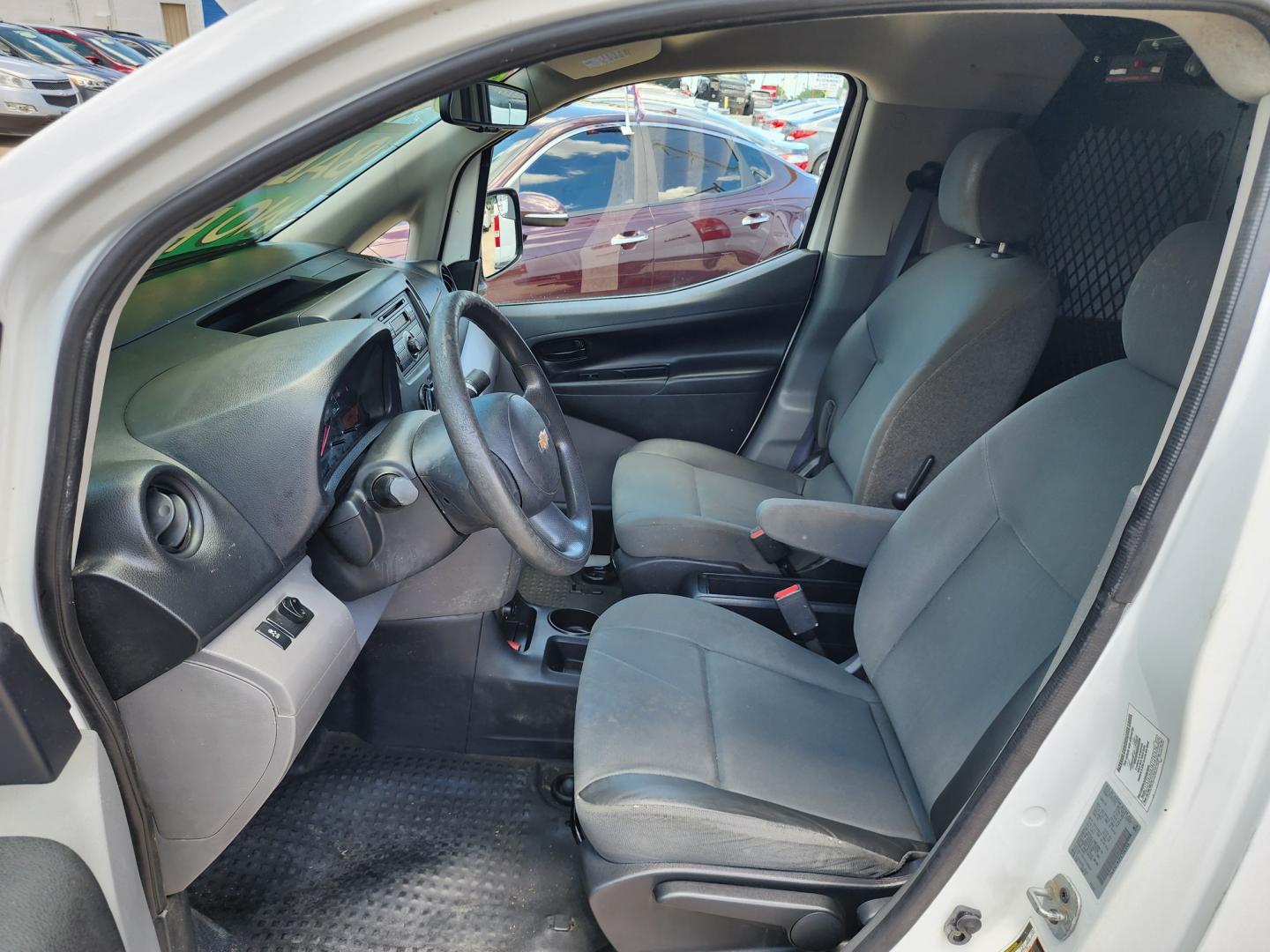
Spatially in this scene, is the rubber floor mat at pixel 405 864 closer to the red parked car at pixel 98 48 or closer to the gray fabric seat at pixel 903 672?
the gray fabric seat at pixel 903 672

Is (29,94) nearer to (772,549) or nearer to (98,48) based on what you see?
(98,48)

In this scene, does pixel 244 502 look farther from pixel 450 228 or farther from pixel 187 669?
pixel 450 228

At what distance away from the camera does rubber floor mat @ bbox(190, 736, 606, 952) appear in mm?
1491

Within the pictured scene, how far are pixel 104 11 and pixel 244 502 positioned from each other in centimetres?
807

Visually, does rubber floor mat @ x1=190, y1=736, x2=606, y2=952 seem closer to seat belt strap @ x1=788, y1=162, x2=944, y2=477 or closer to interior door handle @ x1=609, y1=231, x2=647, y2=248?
seat belt strap @ x1=788, y1=162, x2=944, y2=477

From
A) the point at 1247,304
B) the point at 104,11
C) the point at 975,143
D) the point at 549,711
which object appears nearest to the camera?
the point at 1247,304

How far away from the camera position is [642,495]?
213cm

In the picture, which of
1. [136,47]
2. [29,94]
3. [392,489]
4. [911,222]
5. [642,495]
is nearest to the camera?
[392,489]

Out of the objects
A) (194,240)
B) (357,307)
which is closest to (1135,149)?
(357,307)

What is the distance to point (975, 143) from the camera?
75.8 inches

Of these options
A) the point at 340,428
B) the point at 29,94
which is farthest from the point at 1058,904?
the point at 29,94

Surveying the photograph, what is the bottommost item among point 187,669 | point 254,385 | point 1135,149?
point 187,669

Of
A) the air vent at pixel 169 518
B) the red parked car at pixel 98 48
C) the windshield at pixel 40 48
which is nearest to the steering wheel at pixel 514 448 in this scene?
the air vent at pixel 169 518

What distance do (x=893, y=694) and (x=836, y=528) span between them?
1.28 feet
